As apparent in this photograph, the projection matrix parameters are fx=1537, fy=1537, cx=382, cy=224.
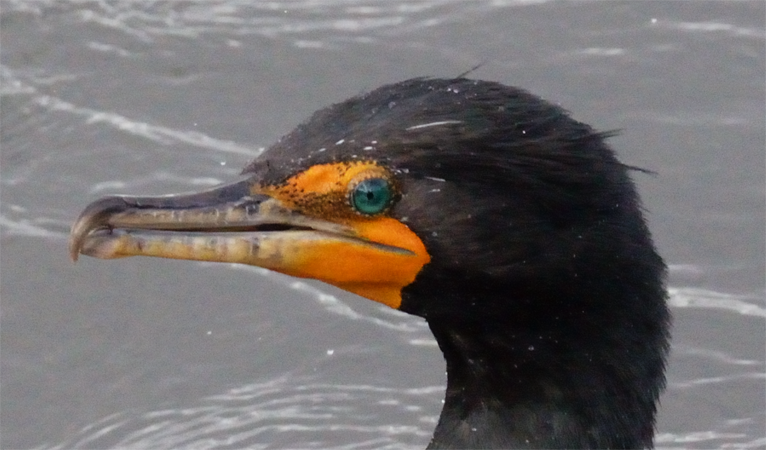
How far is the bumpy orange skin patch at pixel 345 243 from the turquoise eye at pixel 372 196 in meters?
0.02

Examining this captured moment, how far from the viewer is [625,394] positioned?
17.6ft

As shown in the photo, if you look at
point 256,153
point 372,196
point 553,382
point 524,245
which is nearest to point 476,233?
point 524,245

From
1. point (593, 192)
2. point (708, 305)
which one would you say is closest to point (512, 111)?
point (593, 192)

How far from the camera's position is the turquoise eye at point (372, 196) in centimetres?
508

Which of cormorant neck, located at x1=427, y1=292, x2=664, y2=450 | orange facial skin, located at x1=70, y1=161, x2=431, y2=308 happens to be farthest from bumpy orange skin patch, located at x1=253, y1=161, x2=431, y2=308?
cormorant neck, located at x1=427, y1=292, x2=664, y2=450

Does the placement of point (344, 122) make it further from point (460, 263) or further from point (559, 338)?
point (559, 338)

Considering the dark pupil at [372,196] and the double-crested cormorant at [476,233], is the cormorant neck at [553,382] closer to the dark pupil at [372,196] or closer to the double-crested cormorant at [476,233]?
the double-crested cormorant at [476,233]

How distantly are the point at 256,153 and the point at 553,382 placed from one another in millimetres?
4062

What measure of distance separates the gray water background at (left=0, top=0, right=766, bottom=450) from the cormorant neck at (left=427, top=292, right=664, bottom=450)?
2.13 meters

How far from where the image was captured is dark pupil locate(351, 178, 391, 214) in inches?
200

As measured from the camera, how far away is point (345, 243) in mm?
5195

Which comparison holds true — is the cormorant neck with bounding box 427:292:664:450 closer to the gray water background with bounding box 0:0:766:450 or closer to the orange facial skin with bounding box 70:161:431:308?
the orange facial skin with bounding box 70:161:431:308

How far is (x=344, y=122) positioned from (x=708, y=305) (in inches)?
138

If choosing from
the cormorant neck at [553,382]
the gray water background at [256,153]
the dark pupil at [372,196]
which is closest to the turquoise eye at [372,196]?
the dark pupil at [372,196]
